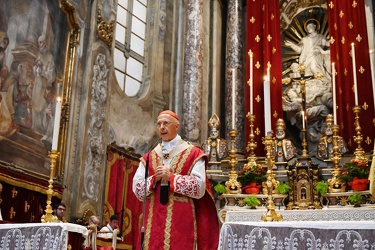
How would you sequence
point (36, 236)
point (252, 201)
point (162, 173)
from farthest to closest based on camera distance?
point (252, 201), point (36, 236), point (162, 173)

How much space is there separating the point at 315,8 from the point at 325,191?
19.3ft

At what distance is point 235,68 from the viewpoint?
10.8 meters

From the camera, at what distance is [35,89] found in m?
7.50

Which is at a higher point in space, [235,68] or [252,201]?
[235,68]

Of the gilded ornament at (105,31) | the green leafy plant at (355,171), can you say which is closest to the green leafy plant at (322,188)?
the green leafy plant at (355,171)

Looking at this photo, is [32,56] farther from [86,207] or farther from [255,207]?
[255,207]

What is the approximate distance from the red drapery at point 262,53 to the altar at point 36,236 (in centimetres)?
618

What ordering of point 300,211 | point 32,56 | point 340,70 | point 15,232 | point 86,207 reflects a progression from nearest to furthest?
point 15,232
point 300,211
point 32,56
point 86,207
point 340,70

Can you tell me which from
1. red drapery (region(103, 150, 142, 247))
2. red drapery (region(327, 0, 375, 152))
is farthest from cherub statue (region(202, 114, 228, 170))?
red drapery (region(327, 0, 375, 152))

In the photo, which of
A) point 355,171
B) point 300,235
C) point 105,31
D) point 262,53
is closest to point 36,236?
point 300,235

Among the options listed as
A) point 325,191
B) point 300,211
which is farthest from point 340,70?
point 300,211

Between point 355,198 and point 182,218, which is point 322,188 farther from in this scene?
point 182,218

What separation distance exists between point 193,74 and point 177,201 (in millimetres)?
6985

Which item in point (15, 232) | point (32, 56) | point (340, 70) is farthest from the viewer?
point (340, 70)
